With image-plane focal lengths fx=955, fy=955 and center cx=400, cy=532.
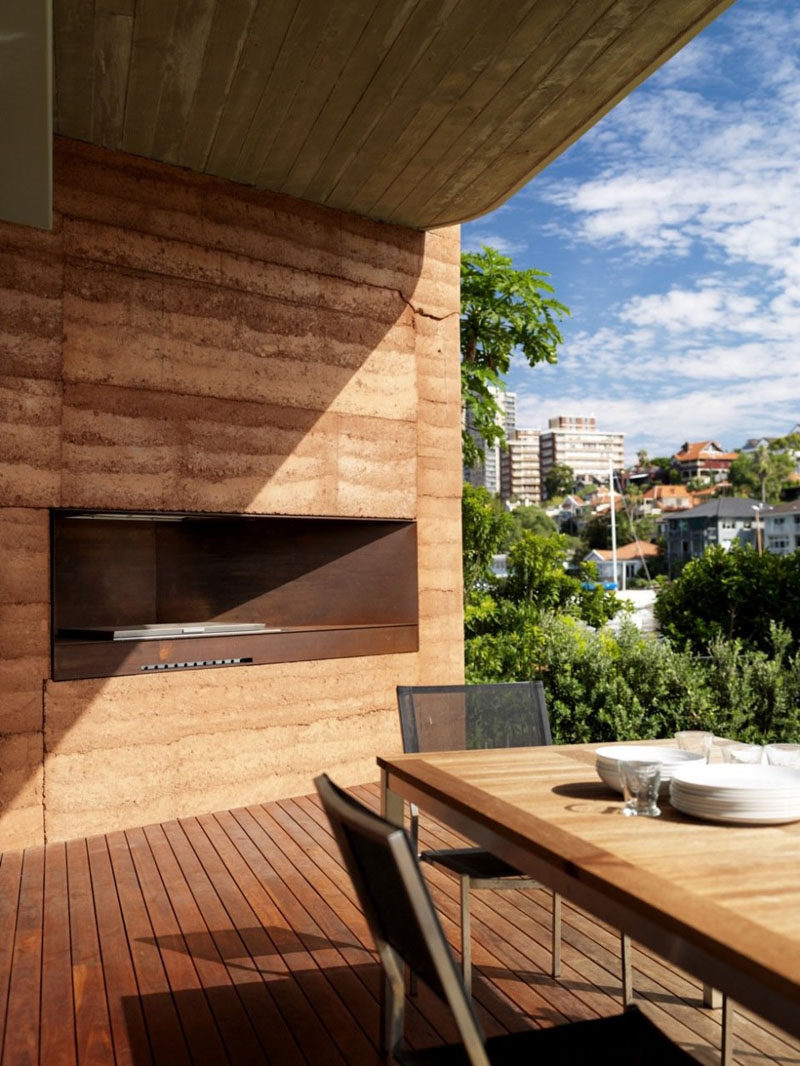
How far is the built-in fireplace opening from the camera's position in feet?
13.8

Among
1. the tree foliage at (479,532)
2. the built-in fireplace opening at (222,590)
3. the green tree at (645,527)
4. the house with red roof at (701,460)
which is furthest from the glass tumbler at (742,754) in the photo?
the house with red roof at (701,460)

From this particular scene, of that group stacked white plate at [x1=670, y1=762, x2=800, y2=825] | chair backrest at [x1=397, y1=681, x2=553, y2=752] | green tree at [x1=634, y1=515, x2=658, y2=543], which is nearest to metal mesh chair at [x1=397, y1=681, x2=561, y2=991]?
chair backrest at [x1=397, y1=681, x2=553, y2=752]

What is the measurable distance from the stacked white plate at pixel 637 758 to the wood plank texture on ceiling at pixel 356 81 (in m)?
2.36

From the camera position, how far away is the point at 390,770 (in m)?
2.26

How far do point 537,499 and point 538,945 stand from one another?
93334 millimetres

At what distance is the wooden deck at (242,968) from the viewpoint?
230cm

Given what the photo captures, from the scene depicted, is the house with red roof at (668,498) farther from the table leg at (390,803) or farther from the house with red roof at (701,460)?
the table leg at (390,803)

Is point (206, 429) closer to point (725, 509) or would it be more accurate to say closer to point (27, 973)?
point (27, 973)

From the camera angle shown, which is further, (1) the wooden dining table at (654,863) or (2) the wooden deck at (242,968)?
(2) the wooden deck at (242,968)

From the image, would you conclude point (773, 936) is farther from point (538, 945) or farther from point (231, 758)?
point (231, 758)

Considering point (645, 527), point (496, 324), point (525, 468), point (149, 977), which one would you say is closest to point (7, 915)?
point (149, 977)

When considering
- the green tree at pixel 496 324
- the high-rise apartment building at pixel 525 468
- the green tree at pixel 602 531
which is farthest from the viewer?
the high-rise apartment building at pixel 525 468

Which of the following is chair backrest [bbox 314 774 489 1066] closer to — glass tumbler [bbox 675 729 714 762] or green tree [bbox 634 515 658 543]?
glass tumbler [bbox 675 729 714 762]

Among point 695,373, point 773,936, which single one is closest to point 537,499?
point 695,373
